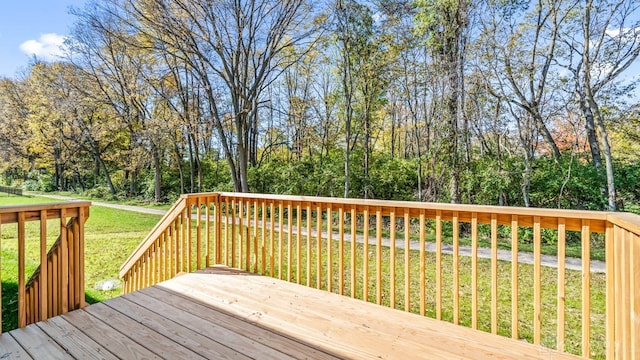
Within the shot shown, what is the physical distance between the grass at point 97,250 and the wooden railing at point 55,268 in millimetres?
1574

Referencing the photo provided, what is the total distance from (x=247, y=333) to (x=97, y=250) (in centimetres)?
566

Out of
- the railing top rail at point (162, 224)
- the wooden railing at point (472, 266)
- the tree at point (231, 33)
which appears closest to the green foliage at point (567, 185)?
the wooden railing at point (472, 266)

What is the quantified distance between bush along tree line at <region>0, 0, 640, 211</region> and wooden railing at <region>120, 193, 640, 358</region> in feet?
10.5

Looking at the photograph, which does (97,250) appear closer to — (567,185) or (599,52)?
(567,185)

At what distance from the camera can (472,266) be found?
2.23 meters

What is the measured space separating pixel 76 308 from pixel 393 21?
9102 mm

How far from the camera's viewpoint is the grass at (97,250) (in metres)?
3.97

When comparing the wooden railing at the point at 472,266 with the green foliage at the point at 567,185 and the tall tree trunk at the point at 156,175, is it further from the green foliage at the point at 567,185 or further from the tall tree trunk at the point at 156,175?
the tall tree trunk at the point at 156,175

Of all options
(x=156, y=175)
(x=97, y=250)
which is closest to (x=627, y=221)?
(x=97, y=250)

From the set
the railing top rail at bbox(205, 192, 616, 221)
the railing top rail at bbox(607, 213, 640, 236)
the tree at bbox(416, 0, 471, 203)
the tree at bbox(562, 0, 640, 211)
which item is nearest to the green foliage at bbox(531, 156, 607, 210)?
the tree at bbox(562, 0, 640, 211)

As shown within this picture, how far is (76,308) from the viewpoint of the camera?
2.50 metres

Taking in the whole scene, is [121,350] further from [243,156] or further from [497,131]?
[497,131]

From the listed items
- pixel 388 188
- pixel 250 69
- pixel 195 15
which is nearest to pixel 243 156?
pixel 250 69

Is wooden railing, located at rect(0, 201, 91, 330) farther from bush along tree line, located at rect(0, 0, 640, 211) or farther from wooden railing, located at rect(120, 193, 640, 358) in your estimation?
bush along tree line, located at rect(0, 0, 640, 211)
